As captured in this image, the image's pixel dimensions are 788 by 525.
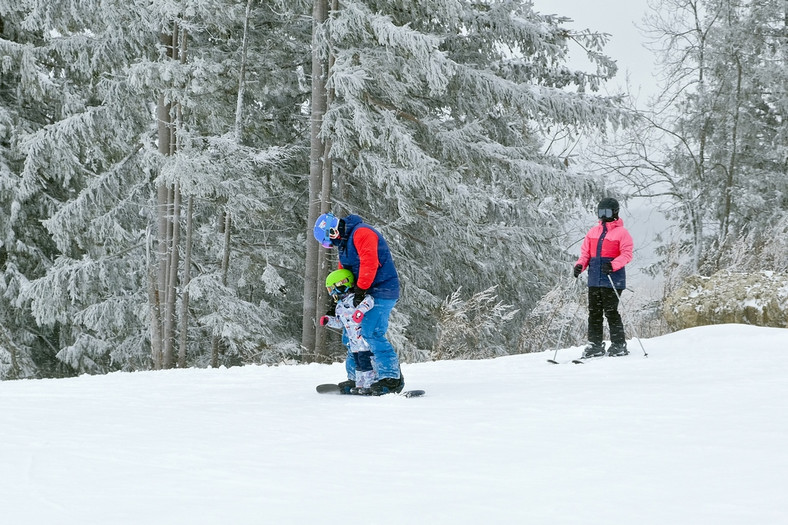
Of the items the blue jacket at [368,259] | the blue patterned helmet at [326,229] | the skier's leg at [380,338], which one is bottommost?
the skier's leg at [380,338]

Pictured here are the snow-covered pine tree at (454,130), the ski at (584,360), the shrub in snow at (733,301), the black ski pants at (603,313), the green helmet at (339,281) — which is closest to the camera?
the green helmet at (339,281)

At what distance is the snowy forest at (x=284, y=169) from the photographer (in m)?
11.7

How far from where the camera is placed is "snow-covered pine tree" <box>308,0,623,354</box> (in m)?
11.5

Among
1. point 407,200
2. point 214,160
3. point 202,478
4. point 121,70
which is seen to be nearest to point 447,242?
point 407,200

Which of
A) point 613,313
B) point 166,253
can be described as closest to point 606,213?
point 613,313

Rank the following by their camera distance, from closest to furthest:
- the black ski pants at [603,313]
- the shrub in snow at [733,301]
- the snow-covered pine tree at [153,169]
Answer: the black ski pants at [603,313] → the shrub in snow at [733,301] → the snow-covered pine tree at [153,169]

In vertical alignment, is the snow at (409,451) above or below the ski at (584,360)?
below

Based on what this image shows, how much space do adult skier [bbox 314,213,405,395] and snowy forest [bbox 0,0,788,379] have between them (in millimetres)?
3802

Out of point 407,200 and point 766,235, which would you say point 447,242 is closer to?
point 407,200

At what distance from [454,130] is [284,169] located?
160 inches

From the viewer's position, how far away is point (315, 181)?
12.3 m

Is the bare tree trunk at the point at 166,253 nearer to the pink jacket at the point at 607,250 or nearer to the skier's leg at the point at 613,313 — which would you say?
the pink jacket at the point at 607,250

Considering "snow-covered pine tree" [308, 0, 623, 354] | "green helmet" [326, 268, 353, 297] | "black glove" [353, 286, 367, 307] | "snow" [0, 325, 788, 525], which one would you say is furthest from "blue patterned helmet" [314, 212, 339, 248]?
"snow-covered pine tree" [308, 0, 623, 354]

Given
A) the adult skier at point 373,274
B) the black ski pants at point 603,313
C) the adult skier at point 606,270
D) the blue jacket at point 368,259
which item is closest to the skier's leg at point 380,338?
the adult skier at point 373,274
